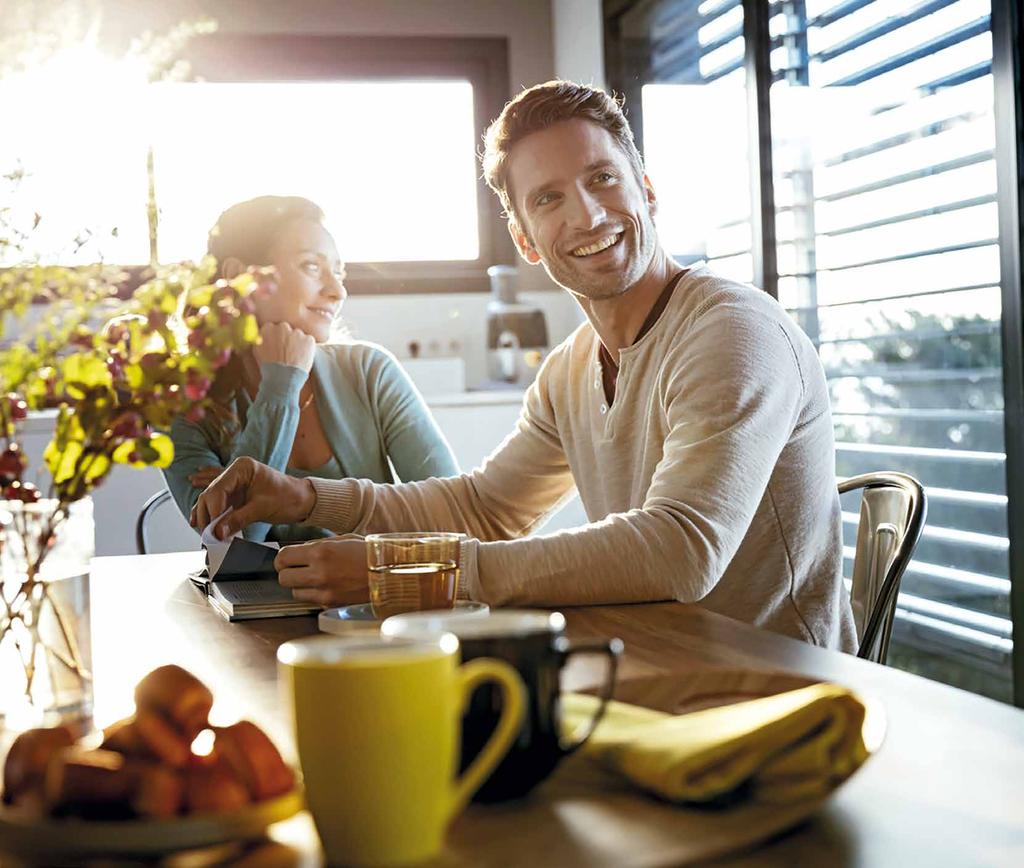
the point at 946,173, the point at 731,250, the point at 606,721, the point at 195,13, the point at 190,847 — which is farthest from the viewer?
the point at 195,13

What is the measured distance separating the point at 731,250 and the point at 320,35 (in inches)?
73.4

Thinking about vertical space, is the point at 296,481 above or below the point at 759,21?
below

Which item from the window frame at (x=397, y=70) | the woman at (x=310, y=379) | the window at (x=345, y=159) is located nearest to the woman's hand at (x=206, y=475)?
the woman at (x=310, y=379)

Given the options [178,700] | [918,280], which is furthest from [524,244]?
[178,700]

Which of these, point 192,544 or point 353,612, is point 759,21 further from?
point 353,612

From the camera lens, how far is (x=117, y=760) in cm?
59

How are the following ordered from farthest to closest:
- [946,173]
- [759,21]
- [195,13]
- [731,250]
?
[195,13] < [731,250] < [759,21] < [946,173]

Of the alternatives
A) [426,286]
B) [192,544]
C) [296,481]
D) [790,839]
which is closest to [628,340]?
[296,481]

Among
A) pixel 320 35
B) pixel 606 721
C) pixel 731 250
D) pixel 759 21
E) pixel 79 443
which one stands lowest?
pixel 606 721

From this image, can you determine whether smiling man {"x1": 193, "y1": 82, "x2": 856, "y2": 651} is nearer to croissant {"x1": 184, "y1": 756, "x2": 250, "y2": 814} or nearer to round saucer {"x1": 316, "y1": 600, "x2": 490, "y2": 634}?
round saucer {"x1": 316, "y1": 600, "x2": 490, "y2": 634}

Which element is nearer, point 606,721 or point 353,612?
point 606,721

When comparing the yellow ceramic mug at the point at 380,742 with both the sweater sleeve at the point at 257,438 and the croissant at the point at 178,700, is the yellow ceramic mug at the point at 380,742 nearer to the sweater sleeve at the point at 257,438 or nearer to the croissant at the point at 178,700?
the croissant at the point at 178,700

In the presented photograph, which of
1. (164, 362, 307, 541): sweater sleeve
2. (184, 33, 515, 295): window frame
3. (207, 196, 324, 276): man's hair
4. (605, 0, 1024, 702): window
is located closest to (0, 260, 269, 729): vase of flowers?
(164, 362, 307, 541): sweater sleeve

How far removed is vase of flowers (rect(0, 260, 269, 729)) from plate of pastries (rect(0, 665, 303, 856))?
0.24 meters
